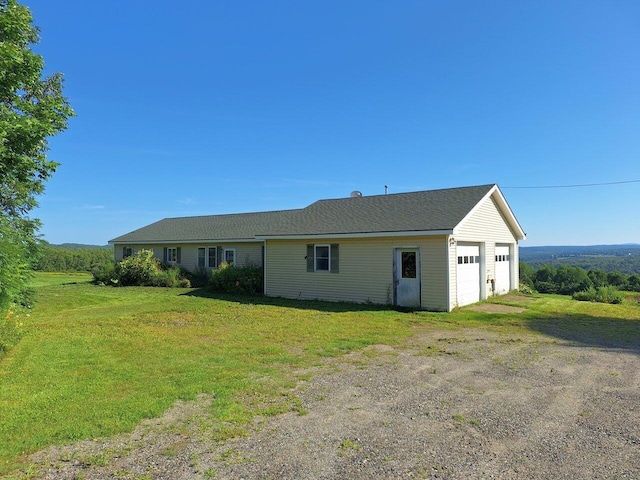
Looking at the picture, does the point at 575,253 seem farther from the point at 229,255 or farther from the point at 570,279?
the point at 229,255

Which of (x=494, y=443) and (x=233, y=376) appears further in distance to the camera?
(x=233, y=376)

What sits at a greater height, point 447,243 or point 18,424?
point 447,243

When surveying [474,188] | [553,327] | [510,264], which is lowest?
[553,327]

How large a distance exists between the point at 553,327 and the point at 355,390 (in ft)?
25.1

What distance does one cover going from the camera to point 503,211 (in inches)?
715

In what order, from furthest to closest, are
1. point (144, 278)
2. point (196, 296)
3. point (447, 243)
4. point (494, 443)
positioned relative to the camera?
1. point (144, 278)
2. point (196, 296)
3. point (447, 243)
4. point (494, 443)

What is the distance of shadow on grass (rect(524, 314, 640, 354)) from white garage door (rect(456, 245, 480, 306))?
281 centimetres

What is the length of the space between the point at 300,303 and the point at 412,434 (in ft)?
38.1

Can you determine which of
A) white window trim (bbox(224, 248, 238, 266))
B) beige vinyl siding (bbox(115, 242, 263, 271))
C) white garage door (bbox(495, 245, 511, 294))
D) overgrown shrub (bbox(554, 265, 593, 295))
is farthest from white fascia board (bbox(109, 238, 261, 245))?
overgrown shrub (bbox(554, 265, 593, 295))

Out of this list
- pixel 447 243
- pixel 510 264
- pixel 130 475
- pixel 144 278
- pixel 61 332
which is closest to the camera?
pixel 130 475

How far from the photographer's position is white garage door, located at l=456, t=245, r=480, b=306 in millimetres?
14609

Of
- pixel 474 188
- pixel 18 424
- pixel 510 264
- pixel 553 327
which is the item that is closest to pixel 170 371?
pixel 18 424

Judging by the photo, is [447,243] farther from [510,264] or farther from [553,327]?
[510,264]

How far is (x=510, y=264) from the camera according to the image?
64.1 ft
